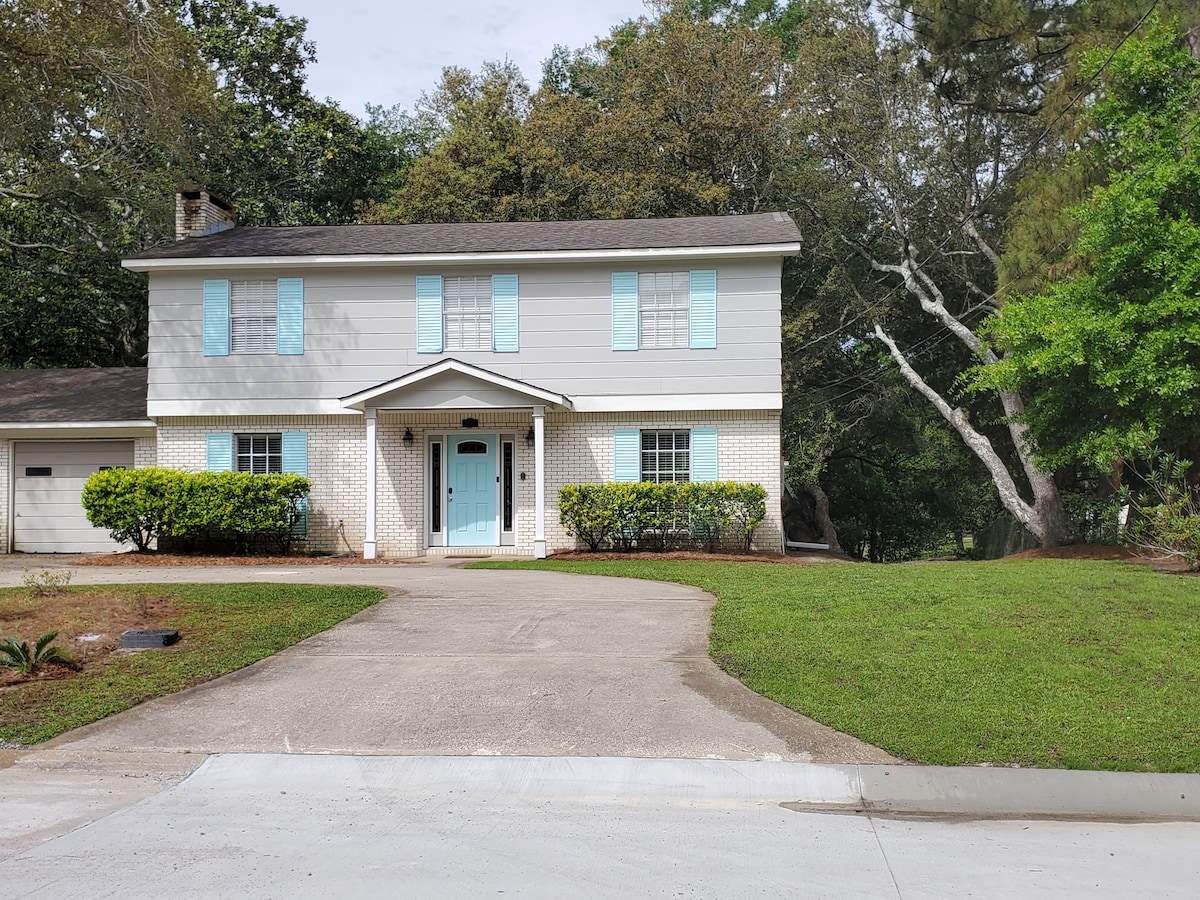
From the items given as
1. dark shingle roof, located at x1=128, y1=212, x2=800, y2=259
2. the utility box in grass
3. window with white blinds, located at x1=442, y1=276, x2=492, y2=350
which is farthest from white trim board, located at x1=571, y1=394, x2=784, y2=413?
the utility box in grass

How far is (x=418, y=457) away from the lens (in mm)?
20672

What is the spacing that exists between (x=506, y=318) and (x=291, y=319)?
399 cm

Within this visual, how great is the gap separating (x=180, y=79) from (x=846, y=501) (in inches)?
1012

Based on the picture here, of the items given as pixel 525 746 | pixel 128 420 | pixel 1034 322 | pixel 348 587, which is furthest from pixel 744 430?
pixel 525 746

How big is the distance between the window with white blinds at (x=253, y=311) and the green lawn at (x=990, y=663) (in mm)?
11557

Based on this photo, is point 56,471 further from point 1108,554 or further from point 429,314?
point 1108,554

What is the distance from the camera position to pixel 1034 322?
17766mm

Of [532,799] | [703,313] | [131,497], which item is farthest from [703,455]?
[532,799]

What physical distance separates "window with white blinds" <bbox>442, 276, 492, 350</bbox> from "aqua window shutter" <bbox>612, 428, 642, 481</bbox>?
312cm

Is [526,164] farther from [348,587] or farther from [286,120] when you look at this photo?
[348,587]

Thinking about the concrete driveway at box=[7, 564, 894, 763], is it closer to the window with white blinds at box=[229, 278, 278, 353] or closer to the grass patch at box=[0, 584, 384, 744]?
the grass patch at box=[0, 584, 384, 744]

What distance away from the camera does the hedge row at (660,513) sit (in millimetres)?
19328

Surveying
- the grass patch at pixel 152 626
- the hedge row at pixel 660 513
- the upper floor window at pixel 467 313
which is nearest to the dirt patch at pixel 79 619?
the grass patch at pixel 152 626

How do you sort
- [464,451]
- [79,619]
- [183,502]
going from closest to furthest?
1. [79,619]
2. [183,502]
3. [464,451]
